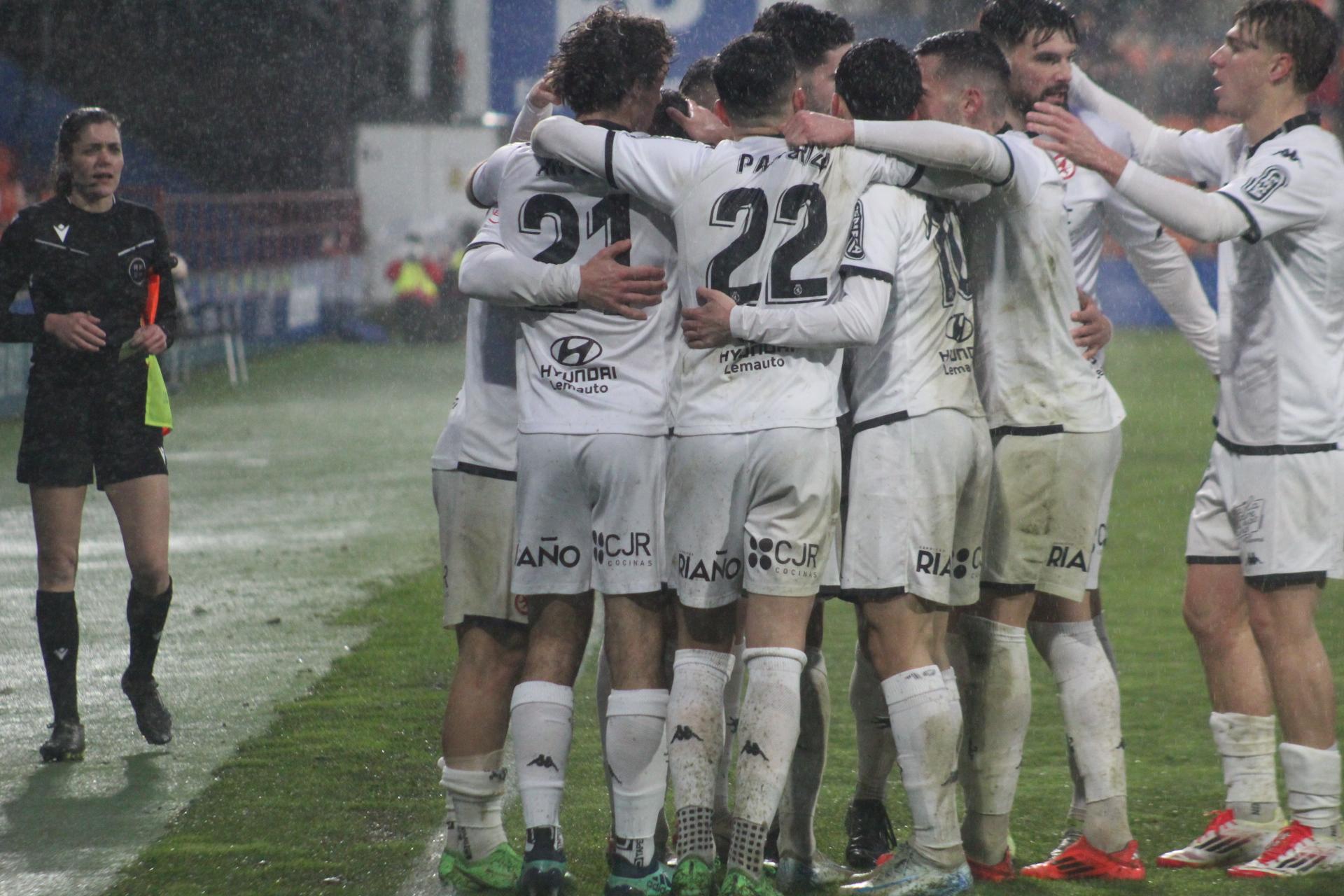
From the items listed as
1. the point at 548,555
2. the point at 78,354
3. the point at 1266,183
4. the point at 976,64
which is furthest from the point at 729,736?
the point at 78,354

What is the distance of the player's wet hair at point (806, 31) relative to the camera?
13.7 ft

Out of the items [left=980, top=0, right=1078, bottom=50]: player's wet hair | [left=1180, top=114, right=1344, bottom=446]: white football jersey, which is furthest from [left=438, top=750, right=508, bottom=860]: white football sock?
[left=980, top=0, right=1078, bottom=50]: player's wet hair

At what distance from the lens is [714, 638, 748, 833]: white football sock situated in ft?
12.9

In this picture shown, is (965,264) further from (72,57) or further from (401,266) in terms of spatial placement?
(72,57)

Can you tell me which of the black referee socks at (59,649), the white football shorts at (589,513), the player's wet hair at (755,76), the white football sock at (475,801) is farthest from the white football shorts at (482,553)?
the black referee socks at (59,649)

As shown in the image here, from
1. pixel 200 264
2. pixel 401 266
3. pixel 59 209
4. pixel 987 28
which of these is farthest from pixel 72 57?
pixel 987 28

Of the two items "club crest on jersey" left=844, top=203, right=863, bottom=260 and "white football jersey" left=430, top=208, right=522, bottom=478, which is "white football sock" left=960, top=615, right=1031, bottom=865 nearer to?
"club crest on jersey" left=844, top=203, right=863, bottom=260

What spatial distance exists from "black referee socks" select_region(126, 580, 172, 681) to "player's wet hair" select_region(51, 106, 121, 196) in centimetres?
141

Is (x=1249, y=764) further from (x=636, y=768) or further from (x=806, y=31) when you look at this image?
(x=806, y=31)

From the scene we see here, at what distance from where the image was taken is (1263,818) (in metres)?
4.05

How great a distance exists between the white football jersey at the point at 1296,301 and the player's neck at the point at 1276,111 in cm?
2

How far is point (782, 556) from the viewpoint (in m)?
3.51

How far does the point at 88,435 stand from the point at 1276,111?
3.81m

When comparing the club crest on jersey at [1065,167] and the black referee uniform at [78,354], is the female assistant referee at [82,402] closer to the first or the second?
the black referee uniform at [78,354]
